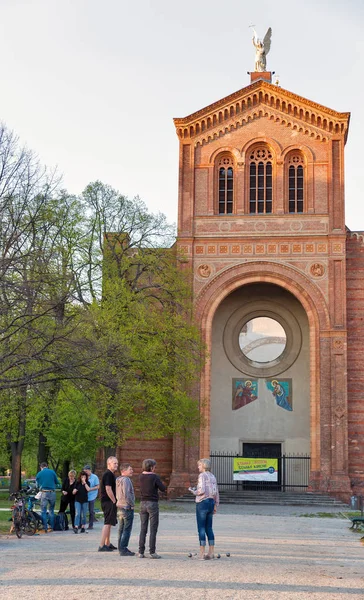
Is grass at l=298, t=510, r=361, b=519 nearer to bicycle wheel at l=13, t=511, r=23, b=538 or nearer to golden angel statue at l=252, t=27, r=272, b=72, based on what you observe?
bicycle wheel at l=13, t=511, r=23, b=538

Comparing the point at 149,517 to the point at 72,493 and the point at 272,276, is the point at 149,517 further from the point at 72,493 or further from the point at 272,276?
the point at 272,276

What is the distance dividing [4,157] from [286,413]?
73.5 ft

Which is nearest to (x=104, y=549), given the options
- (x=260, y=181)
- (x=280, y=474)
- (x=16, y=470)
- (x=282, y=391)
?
(x=16, y=470)

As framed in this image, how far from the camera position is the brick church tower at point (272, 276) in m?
35.1

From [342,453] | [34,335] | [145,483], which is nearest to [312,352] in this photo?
[342,453]

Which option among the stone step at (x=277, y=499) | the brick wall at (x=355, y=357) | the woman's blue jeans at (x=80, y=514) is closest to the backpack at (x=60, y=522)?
the woman's blue jeans at (x=80, y=514)

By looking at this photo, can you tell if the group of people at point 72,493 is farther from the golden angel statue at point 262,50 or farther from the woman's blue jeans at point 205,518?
the golden angel statue at point 262,50

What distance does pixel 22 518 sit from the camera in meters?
16.9

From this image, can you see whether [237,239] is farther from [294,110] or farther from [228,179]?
[294,110]

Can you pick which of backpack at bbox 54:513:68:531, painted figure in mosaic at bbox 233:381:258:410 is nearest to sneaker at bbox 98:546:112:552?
backpack at bbox 54:513:68:531

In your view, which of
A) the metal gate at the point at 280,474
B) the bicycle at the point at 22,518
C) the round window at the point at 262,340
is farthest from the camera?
the round window at the point at 262,340

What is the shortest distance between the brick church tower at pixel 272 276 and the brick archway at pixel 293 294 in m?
0.05

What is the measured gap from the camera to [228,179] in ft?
126

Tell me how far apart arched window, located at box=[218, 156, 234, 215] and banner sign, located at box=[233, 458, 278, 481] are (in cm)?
1190
